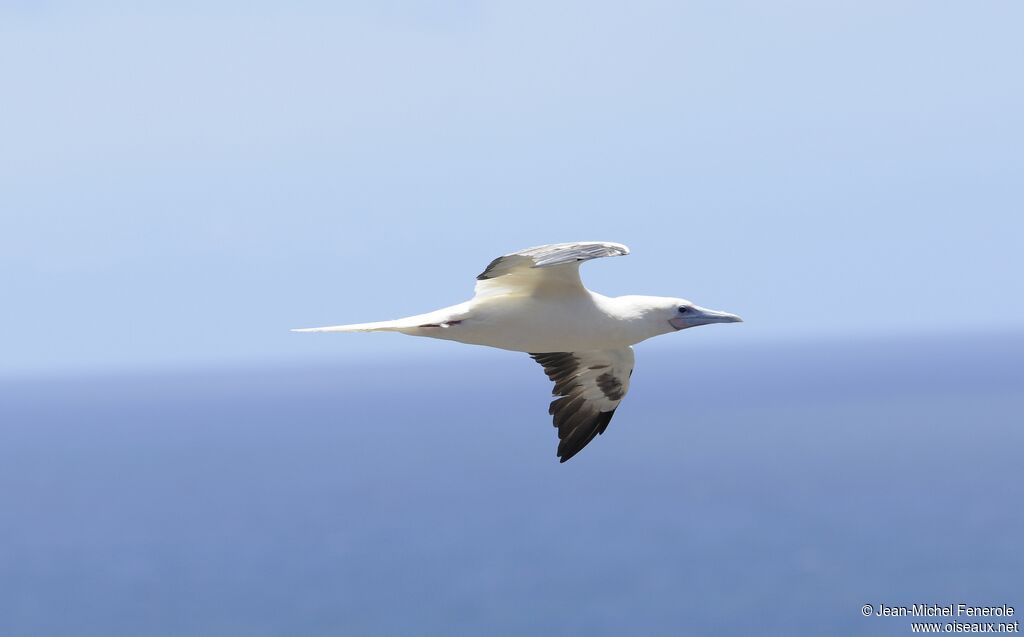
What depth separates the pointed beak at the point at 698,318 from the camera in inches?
546

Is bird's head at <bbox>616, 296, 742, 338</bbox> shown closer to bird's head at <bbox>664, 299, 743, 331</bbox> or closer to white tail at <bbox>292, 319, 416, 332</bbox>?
bird's head at <bbox>664, 299, 743, 331</bbox>

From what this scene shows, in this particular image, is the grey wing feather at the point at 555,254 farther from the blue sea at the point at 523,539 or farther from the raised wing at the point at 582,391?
the blue sea at the point at 523,539

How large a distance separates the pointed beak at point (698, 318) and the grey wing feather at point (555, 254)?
7.01ft

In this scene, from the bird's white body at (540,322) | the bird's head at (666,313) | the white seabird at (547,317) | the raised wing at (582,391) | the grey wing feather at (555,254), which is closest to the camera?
the grey wing feather at (555,254)

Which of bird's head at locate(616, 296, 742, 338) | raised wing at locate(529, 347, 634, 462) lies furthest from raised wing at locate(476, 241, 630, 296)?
raised wing at locate(529, 347, 634, 462)

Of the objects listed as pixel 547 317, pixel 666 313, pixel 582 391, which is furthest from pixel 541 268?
pixel 582 391

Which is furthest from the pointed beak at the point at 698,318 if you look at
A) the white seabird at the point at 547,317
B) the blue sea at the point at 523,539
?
the blue sea at the point at 523,539

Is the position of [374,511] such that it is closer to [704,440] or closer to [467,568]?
[467,568]

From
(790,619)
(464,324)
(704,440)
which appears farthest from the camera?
(704,440)

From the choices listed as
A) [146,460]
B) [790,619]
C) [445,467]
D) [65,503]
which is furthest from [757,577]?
[146,460]

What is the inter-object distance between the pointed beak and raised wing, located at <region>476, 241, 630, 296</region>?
121 centimetres

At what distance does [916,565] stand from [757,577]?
13.3 m

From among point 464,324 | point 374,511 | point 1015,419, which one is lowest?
point 1015,419

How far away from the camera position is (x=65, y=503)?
444 feet
